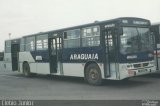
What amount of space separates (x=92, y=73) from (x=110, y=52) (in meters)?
1.60

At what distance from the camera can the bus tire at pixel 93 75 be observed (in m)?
16.4

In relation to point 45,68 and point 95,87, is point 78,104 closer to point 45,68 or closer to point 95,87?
point 95,87

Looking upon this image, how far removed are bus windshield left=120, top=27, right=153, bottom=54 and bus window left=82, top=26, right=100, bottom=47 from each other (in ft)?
4.66

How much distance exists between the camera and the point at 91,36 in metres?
16.8

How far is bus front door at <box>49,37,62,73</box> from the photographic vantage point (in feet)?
63.0

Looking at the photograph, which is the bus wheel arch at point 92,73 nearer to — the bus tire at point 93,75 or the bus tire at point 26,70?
the bus tire at point 93,75

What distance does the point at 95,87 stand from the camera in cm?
1595

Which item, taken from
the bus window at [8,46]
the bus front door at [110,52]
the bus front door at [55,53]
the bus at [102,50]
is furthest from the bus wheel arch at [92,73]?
the bus window at [8,46]

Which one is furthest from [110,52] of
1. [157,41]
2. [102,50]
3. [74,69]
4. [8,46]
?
[8,46]

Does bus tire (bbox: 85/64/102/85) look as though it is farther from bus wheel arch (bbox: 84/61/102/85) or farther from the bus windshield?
the bus windshield

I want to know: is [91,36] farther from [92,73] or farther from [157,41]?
[157,41]

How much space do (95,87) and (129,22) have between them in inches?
129

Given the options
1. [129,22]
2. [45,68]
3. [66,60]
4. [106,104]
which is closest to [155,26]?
[129,22]

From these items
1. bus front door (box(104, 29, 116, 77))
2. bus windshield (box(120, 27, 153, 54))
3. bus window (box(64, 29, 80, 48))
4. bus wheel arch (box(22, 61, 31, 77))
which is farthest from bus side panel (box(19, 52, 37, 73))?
bus windshield (box(120, 27, 153, 54))
